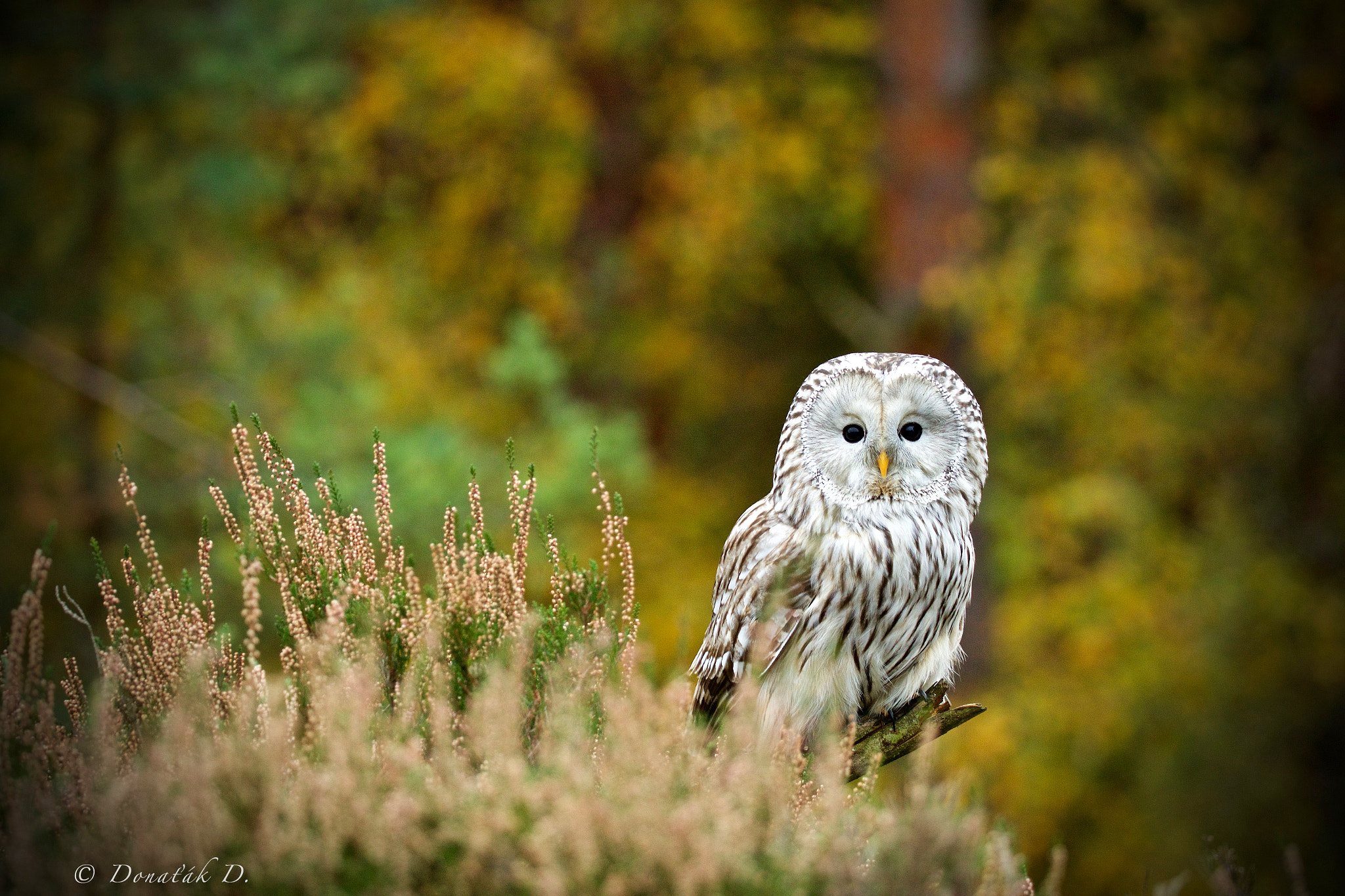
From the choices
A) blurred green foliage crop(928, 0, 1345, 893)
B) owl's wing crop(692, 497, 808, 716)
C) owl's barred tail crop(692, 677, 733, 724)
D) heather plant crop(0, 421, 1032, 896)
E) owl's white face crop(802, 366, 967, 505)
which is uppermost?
blurred green foliage crop(928, 0, 1345, 893)

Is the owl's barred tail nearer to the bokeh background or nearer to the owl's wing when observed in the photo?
the owl's wing

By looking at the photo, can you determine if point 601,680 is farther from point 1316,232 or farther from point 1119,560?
point 1316,232

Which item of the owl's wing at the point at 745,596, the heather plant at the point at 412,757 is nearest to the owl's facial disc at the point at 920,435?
the owl's wing at the point at 745,596

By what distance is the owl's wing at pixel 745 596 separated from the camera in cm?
319

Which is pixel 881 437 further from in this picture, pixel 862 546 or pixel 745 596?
pixel 745 596

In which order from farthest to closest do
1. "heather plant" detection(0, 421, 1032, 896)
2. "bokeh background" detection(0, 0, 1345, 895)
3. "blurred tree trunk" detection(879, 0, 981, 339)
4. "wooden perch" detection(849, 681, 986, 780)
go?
1. "blurred tree trunk" detection(879, 0, 981, 339)
2. "bokeh background" detection(0, 0, 1345, 895)
3. "wooden perch" detection(849, 681, 986, 780)
4. "heather plant" detection(0, 421, 1032, 896)

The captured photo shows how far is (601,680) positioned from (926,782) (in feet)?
2.78

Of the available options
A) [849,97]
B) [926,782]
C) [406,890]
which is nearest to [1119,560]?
[849,97]

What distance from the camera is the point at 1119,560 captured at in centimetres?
1011

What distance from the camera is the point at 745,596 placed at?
3273 mm

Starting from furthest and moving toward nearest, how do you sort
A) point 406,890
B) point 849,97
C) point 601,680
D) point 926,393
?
point 849,97 → point 926,393 → point 601,680 → point 406,890

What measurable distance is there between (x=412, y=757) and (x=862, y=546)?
134cm

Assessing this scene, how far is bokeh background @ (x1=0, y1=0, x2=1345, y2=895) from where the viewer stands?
8.55 meters

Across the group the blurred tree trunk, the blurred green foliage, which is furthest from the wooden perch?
the blurred tree trunk
